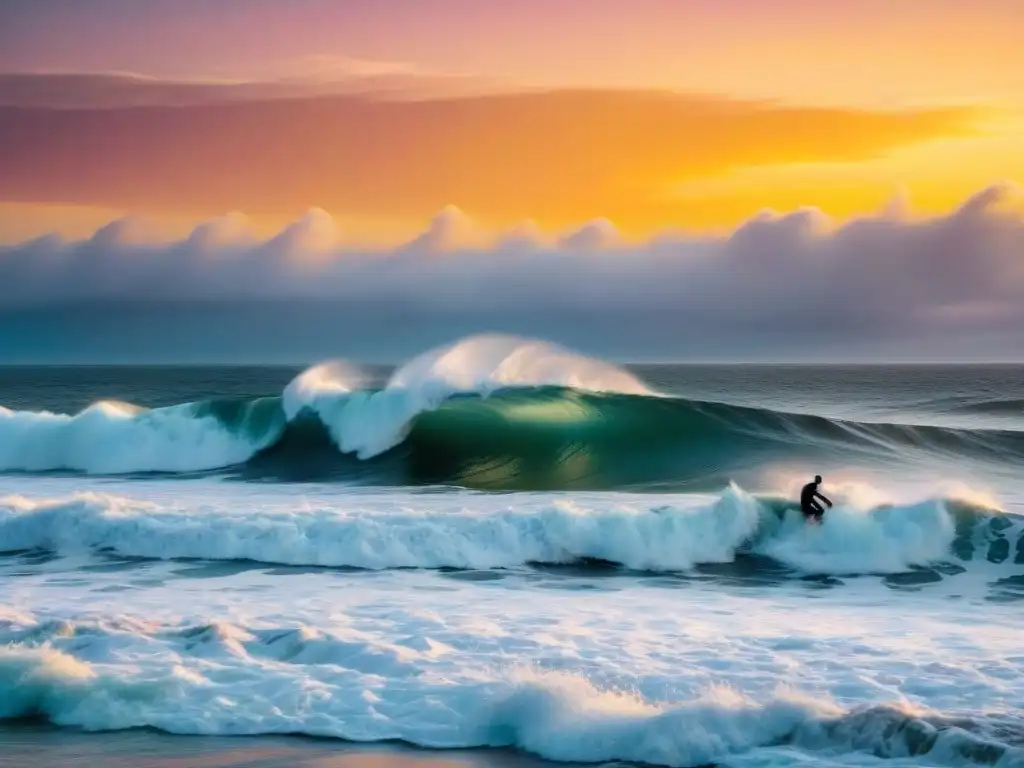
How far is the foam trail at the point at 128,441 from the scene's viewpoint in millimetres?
20906

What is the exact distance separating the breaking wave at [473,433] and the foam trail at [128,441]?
0.03m

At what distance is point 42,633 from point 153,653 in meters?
0.86

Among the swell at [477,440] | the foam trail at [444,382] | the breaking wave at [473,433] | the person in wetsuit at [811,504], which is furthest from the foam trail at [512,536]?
the foam trail at [444,382]

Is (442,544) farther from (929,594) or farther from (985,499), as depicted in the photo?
(985,499)

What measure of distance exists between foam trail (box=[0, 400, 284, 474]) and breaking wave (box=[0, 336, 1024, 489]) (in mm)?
29

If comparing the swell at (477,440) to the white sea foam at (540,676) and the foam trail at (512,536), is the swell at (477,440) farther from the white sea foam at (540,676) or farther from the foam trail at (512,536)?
the white sea foam at (540,676)

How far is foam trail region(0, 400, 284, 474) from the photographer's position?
20.9 m

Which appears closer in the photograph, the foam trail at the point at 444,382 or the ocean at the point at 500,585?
the ocean at the point at 500,585

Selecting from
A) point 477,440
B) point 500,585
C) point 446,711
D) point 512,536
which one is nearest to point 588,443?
point 477,440

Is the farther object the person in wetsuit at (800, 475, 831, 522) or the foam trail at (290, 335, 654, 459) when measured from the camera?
the foam trail at (290, 335, 654, 459)

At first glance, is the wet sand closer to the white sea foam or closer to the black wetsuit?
the white sea foam

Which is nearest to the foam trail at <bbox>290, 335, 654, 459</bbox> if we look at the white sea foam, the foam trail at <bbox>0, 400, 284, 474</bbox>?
the foam trail at <bbox>0, 400, 284, 474</bbox>

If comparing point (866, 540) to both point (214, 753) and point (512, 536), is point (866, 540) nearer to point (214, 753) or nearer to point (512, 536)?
point (512, 536)

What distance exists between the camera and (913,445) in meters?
22.2
